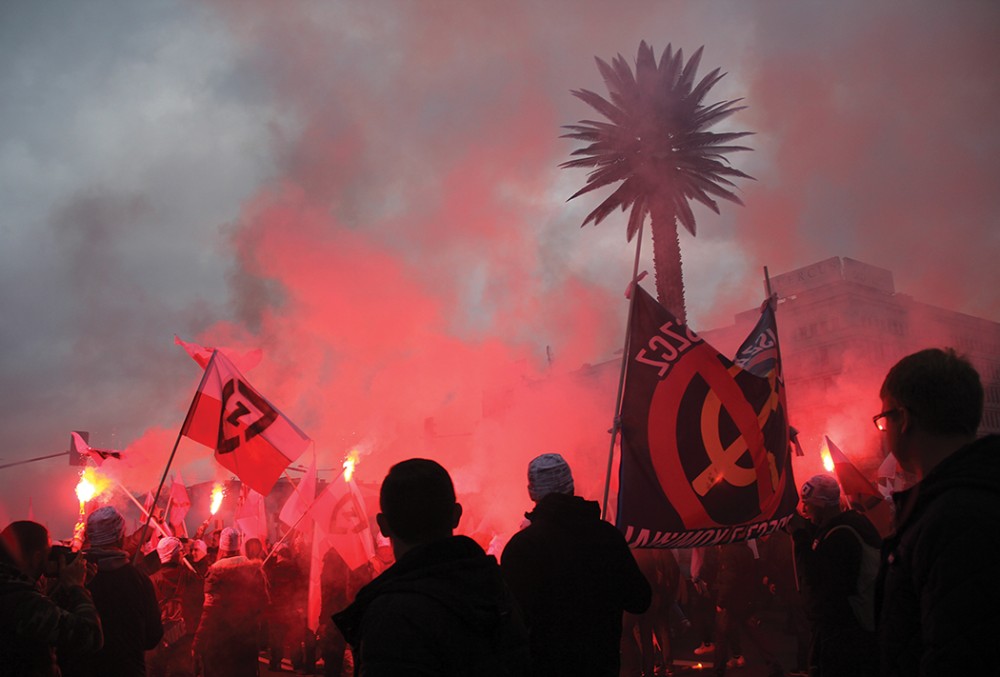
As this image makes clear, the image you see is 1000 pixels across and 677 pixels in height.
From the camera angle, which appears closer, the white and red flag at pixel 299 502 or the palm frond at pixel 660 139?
the white and red flag at pixel 299 502

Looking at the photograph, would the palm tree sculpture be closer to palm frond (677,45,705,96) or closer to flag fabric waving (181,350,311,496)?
palm frond (677,45,705,96)

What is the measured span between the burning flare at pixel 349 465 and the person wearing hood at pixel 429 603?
24.0 ft

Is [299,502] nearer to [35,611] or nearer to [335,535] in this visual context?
[335,535]

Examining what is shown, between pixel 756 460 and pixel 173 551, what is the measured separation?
5649 millimetres

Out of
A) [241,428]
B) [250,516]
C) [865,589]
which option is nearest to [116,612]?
[241,428]

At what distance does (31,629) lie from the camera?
3000 millimetres

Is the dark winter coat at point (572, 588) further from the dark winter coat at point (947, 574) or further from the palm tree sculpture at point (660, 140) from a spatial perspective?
the palm tree sculpture at point (660, 140)

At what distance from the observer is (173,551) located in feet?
23.0

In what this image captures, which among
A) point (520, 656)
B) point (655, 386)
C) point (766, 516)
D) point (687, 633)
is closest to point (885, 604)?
point (520, 656)

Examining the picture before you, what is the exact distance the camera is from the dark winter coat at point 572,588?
2916 mm

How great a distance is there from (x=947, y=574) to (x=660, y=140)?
19784mm

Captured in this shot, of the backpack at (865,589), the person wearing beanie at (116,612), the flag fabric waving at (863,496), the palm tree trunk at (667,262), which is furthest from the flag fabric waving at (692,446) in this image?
the palm tree trunk at (667,262)

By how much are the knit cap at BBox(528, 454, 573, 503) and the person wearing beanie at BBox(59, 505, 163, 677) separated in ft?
8.36

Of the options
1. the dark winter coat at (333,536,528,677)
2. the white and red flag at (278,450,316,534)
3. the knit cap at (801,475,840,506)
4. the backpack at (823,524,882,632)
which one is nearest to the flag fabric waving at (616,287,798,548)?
the knit cap at (801,475,840,506)
